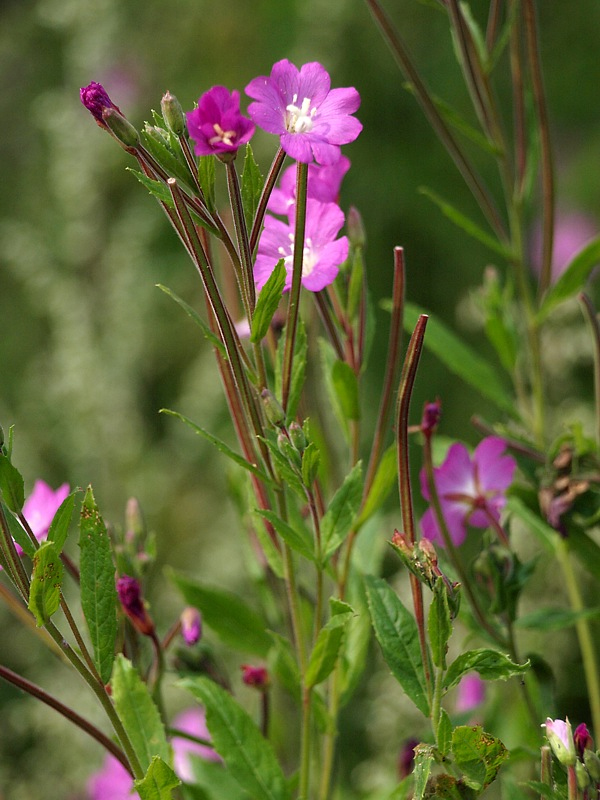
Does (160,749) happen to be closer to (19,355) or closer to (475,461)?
(475,461)

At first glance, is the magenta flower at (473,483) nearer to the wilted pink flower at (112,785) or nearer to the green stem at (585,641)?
the green stem at (585,641)

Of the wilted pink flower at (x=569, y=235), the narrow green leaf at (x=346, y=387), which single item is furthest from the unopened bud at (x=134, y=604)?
the wilted pink flower at (x=569, y=235)

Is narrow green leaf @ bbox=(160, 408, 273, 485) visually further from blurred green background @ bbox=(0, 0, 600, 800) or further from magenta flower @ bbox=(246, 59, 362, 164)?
blurred green background @ bbox=(0, 0, 600, 800)

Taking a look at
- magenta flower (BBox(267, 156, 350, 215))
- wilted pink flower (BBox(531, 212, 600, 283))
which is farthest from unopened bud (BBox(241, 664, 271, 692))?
wilted pink flower (BBox(531, 212, 600, 283))

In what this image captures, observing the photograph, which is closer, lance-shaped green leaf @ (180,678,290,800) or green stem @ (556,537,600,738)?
lance-shaped green leaf @ (180,678,290,800)

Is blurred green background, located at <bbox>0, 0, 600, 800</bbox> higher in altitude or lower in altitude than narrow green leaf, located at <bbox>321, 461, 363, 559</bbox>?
higher

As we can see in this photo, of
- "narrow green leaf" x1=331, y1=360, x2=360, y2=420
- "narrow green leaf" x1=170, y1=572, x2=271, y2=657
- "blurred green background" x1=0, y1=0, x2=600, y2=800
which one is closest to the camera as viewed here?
"narrow green leaf" x1=331, y1=360, x2=360, y2=420

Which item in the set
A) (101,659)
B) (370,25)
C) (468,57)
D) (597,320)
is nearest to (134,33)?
(370,25)
